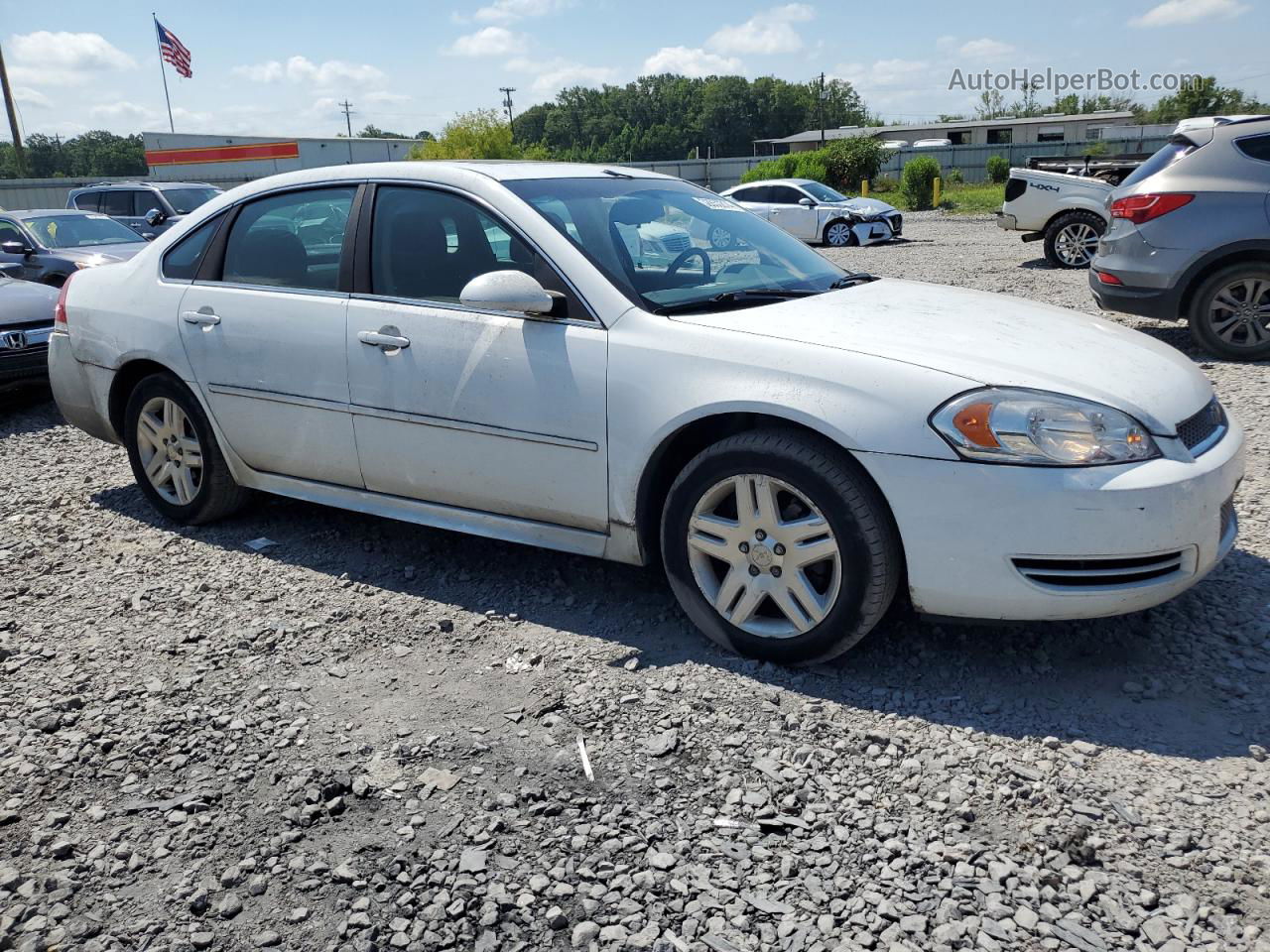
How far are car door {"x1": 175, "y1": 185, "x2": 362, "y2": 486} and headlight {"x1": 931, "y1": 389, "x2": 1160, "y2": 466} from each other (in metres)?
2.40

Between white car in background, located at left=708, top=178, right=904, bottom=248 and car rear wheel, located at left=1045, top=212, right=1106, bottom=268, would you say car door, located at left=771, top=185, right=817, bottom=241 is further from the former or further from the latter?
car rear wheel, located at left=1045, top=212, right=1106, bottom=268

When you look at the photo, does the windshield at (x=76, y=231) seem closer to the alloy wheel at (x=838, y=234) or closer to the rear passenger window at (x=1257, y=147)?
the rear passenger window at (x=1257, y=147)

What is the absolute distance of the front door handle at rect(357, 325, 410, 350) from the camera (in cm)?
395

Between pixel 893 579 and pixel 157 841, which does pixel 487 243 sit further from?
pixel 157 841

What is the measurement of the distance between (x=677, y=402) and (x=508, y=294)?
0.72 m

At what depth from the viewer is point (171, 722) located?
325cm

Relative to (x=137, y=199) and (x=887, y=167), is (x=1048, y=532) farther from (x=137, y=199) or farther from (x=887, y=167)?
(x=887, y=167)

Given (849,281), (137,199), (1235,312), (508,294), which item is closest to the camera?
(508,294)

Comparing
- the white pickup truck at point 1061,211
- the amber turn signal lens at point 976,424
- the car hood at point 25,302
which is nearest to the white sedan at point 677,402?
the amber turn signal lens at point 976,424

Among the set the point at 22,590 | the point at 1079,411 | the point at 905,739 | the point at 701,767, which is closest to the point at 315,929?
the point at 701,767

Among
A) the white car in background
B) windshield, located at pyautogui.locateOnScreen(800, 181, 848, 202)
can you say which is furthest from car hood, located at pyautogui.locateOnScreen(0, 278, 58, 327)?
windshield, located at pyautogui.locateOnScreen(800, 181, 848, 202)

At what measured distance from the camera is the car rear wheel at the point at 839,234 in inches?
804

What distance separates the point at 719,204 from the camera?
4551 millimetres

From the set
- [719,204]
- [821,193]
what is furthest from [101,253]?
[821,193]
